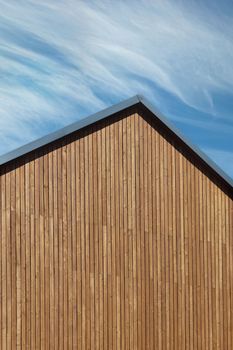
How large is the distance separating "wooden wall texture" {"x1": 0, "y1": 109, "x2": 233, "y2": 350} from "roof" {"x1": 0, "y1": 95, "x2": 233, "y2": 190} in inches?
7.8

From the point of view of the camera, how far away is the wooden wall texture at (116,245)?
12.2m

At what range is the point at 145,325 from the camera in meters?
13.6

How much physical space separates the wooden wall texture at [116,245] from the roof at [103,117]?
199mm

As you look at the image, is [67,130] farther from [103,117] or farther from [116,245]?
[116,245]

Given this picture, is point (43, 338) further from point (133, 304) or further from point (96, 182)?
point (96, 182)

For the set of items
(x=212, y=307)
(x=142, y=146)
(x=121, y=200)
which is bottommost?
(x=212, y=307)

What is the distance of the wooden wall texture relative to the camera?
39.9ft

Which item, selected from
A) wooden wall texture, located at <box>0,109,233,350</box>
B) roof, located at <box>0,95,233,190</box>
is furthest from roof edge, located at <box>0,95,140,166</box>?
wooden wall texture, located at <box>0,109,233,350</box>

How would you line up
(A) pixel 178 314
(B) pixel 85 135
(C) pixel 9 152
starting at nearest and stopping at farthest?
(C) pixel 9 152
(B) pixel 85 135
(A) pixel 178 314

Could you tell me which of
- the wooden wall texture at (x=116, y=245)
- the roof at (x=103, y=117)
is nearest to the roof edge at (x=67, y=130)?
the roof at (x=103, y=117)

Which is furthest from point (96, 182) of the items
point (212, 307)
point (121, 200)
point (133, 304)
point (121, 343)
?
point (212, 307)

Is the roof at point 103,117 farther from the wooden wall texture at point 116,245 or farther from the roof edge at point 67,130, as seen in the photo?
the wooden wall texture at point 116,245

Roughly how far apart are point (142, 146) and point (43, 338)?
546cm

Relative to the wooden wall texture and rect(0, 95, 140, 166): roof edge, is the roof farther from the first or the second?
the wooden wall texture
